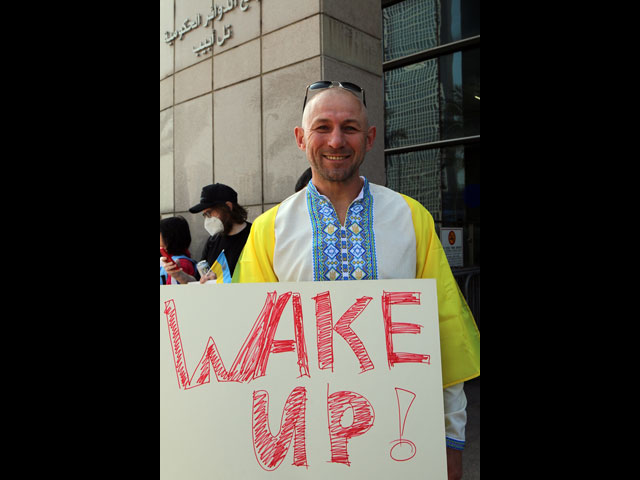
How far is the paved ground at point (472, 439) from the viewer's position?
9.11ft

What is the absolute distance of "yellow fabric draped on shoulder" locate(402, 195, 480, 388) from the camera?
4.34 feet

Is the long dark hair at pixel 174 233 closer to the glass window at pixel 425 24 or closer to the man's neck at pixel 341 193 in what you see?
the man's neck at pixel 341 193

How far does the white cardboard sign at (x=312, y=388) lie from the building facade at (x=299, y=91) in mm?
2885

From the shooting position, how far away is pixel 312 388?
1.23 m

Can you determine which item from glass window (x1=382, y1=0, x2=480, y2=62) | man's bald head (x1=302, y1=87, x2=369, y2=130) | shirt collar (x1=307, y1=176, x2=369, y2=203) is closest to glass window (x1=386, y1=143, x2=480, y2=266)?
glass window (x1=382, y1=0, x2=480, y2=62)

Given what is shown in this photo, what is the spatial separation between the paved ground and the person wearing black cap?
2.13 meters

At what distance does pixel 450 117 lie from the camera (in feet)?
19.6

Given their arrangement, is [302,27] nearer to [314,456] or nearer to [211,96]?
[211,96]

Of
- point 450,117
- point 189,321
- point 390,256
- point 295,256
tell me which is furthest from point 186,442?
point 450,117

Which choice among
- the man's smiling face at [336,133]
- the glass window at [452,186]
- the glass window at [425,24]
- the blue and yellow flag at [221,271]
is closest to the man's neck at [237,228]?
the blue and yellow flag at [221,271]

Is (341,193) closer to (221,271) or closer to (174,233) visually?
(221,271)

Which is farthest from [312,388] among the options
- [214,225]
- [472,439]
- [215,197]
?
[472,439]

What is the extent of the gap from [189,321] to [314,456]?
57 cm

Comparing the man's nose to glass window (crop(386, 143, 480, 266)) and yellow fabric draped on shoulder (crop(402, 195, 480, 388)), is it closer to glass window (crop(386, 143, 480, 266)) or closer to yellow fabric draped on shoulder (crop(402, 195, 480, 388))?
yellow fabric draped on shoulder (crop(402, 195, 480, 388))
